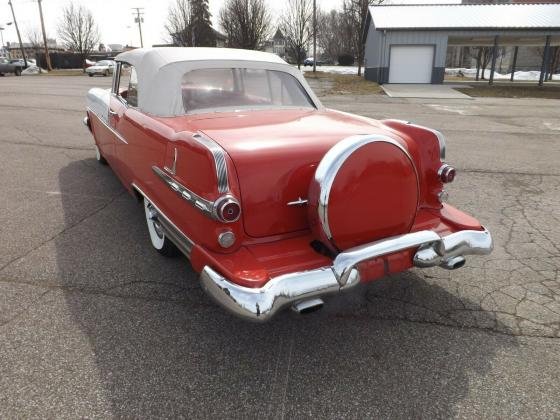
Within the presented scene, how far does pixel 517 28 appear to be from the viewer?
23.0m

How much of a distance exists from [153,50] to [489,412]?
11.9ft

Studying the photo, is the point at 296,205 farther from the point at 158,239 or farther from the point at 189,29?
the point at 189,29

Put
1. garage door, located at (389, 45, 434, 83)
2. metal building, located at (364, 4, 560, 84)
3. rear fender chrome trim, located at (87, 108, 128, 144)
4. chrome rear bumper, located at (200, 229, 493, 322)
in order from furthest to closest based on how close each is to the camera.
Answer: garage door, located at (389, 45, 434, 83) < metal building, located at (364, 4, 560, 84) < rear fender chrome trim, located at (87, 108, 128, 144) < chrome rear bumper, located at (200, 229, 493, 322)

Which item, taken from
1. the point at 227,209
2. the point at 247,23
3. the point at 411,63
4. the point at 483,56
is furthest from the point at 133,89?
the point at 483,56

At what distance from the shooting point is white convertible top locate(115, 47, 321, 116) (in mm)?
3416

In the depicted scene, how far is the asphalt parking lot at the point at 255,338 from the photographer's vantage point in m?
2.14

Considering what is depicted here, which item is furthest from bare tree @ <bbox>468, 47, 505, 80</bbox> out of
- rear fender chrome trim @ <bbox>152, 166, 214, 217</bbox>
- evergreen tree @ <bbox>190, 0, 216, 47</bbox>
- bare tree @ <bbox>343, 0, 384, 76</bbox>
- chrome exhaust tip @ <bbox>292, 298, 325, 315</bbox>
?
chrome exhaust tip @ <bbox>292, 298, 325, 315</bbox>

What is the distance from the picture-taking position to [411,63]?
2431 cm

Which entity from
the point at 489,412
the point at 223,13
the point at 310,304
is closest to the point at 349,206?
the point at 310,304

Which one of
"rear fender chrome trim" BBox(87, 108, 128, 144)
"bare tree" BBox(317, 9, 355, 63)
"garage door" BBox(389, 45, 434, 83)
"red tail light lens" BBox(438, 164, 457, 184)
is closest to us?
"red tail light lens" BBox(438, 164, 457, 184)

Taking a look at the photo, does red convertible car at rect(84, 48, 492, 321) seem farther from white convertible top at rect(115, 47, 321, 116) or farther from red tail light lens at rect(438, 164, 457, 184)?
white convertible top at rect(115, 47, 321, 116)

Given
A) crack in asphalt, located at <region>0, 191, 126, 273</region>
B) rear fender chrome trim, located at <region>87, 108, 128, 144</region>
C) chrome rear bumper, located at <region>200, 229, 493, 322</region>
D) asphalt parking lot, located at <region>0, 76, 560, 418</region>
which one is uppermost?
rear fender chrome trim, located at <region>87, 108, 128, 144</region>

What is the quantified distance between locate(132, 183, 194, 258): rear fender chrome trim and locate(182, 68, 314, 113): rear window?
2.88 ft

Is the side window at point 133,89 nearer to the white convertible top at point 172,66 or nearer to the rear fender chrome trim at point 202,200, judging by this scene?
the white convertible top at point 172,66
